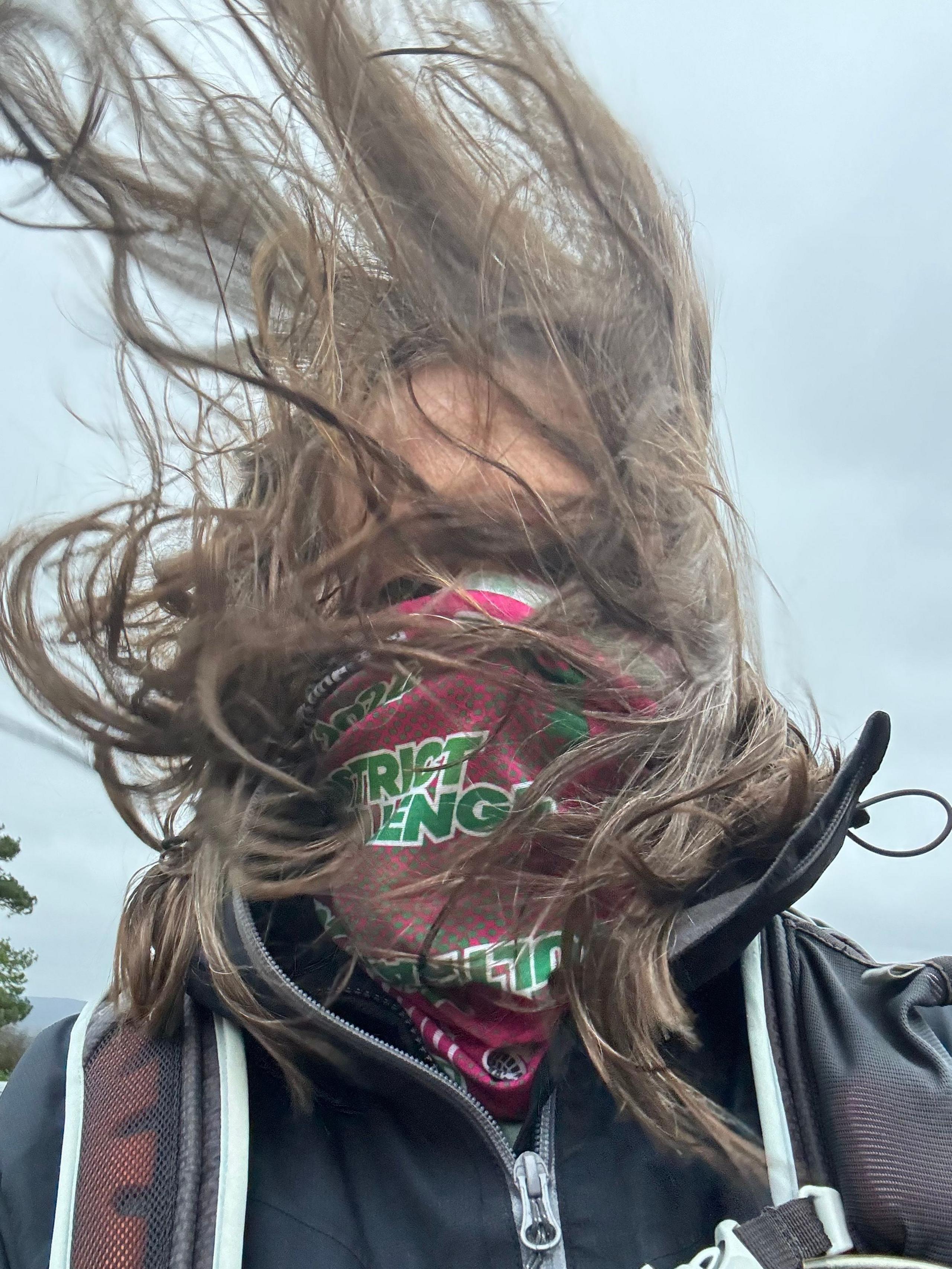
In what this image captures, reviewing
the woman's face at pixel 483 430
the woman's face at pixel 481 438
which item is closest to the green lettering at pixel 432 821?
the woman's face at pixel 481 438

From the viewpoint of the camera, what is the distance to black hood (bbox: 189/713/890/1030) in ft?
3.75

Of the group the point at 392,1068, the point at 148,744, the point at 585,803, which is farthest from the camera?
the point at 148,744

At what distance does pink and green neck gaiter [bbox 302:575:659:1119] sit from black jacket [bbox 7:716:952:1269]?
64 millimetres

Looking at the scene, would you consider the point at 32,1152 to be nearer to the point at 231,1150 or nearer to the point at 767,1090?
the point at 231,1150

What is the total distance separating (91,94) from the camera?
1424 millimetres

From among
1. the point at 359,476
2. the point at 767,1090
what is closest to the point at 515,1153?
the point at 767,1090

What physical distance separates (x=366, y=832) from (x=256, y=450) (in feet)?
2.00

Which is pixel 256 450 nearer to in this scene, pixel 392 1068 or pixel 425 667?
pixel 425 667

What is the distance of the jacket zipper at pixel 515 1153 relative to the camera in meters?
1.09

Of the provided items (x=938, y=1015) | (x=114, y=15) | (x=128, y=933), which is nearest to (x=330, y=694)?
(x=128, y=933)

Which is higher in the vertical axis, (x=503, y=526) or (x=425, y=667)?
(x=503, y=526)

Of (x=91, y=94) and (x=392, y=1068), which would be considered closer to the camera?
(x=392, y=1068)

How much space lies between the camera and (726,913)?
3.80ft

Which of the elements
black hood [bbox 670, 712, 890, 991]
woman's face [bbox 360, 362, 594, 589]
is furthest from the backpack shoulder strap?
woman's face [bbox 360, 362, 594, 589]
